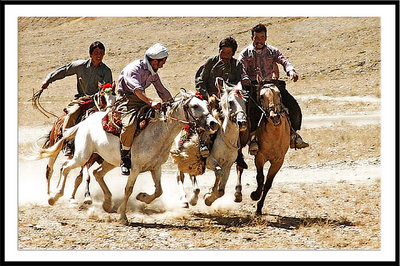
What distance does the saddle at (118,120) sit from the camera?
31.2 feet

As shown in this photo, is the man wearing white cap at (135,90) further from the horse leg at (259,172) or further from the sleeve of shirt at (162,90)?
the horse leg at (259,172)

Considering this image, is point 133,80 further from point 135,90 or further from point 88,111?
point 88,111

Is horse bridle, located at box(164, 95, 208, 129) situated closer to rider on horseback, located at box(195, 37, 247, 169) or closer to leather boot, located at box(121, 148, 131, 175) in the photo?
leather boot, located at box(121, 148, 131, 175)

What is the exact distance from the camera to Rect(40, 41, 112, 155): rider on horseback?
11328mm

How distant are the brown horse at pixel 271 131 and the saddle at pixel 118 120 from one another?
1.78 meters

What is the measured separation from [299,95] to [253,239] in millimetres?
24172

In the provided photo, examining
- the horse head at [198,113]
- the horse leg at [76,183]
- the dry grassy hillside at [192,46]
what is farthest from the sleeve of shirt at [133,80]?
the dry grassy hillside at [192,46]

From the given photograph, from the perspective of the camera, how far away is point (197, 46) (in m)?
46.0

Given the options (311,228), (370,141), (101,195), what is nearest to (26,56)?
(370,141)

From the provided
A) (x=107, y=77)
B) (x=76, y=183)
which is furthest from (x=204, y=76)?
(x=76, y=183)

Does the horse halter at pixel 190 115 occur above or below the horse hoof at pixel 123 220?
above

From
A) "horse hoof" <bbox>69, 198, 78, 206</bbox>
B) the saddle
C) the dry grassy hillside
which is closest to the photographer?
the saddle

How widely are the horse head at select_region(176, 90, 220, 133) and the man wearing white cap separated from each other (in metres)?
0.41

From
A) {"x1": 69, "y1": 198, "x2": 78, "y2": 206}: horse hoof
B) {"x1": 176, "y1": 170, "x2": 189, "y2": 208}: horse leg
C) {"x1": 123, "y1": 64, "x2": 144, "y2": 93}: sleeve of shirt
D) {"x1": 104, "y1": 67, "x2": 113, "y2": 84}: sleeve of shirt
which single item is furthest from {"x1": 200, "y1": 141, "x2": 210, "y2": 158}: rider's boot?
{"x1": 69, "y1": 198, "x2": 78, "y2": 206}: horse hoof
